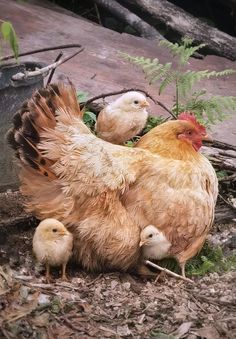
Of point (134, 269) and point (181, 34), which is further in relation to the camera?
point (181, 34)

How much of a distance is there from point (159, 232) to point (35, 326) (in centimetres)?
105

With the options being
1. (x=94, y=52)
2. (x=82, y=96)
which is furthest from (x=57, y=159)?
(x=94, y=52)

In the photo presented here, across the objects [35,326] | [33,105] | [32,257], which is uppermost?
[33,105]

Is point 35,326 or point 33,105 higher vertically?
point 33,105

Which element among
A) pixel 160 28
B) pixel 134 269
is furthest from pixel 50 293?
pixel 160 28

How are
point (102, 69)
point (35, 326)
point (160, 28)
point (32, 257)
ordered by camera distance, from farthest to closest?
point (160, 28), point (102, 69), point (32, 257), point (35, 326)

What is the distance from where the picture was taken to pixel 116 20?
814cm

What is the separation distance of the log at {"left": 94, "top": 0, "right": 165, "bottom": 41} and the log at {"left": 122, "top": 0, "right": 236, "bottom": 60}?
0.12 metres

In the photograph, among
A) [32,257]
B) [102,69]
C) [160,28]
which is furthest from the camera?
[160,28]

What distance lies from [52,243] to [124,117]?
105 cm

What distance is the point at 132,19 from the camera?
7691 mm

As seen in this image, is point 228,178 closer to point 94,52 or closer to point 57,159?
point 57,159

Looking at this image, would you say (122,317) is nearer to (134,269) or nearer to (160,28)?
(134,269)

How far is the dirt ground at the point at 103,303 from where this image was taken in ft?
11.0
